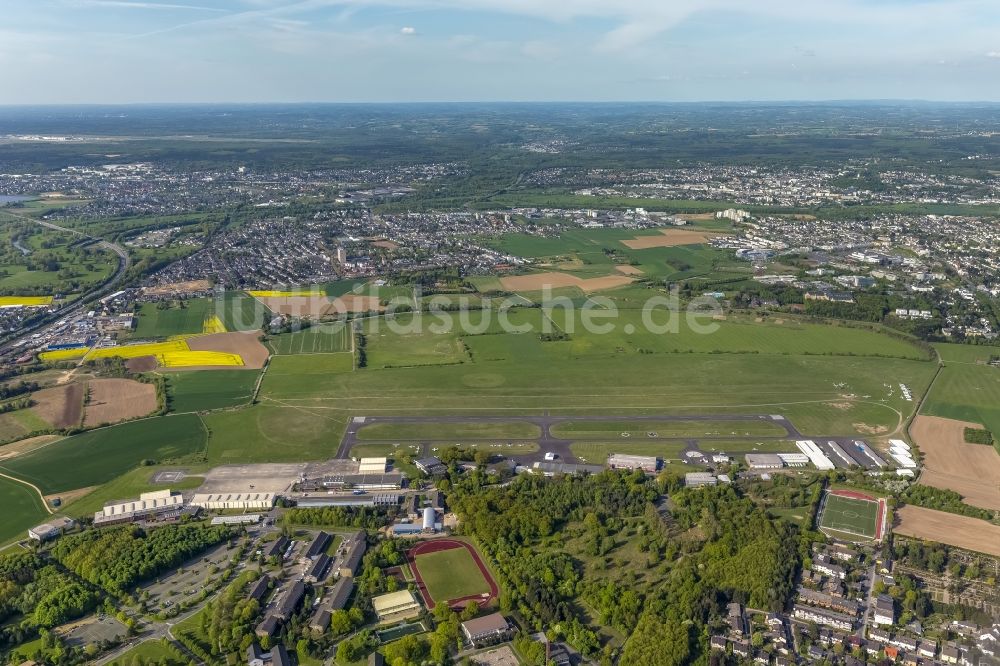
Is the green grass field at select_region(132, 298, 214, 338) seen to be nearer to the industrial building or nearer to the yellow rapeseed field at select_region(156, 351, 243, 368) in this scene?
the yellow rapeseed field at select_region(156, 351, 243, 368)

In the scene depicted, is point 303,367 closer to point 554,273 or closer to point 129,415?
point 129,415

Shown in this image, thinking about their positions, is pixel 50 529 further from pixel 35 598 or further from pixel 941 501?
pixel 941 501

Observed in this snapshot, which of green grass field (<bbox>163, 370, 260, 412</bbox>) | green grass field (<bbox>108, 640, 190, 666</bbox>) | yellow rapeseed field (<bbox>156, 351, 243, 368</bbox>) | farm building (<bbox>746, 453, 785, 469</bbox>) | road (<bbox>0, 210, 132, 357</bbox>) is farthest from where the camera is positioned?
road (<bbox>0, 210, 132, 357</bbox>)

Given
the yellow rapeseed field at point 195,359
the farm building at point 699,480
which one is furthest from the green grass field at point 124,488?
the farm building at point 699,480

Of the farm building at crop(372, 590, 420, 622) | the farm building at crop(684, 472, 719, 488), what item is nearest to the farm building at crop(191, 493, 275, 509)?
the farm building at crop(372, 590, 420, 622)

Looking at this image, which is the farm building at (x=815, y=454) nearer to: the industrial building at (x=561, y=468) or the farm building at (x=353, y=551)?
the industrial building at (x=561, y=468)

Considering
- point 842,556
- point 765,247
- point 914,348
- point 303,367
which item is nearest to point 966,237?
point 765,247

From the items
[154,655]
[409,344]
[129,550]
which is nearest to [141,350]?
[409,344]
